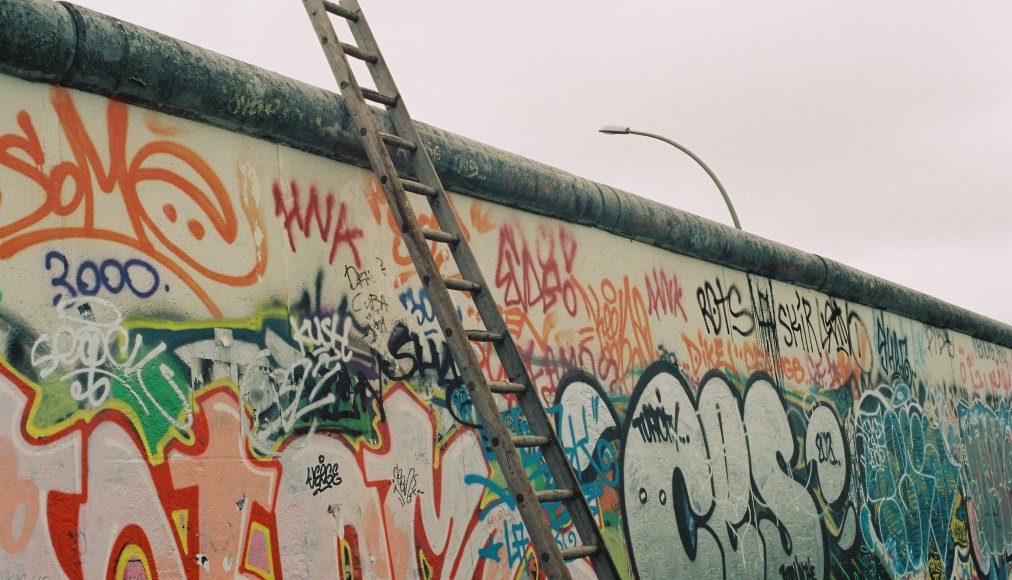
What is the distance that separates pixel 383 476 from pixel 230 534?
925 millimetres

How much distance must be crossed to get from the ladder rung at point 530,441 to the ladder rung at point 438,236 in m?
0.93

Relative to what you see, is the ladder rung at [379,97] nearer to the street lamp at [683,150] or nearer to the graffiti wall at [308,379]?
the graffiti wall at [308,379]

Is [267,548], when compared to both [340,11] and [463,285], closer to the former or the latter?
[463,285]

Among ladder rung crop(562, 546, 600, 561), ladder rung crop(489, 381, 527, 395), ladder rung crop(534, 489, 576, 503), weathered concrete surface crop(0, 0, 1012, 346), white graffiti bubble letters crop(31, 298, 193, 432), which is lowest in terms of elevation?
ladder rung crop(562, 546, 600, 561)

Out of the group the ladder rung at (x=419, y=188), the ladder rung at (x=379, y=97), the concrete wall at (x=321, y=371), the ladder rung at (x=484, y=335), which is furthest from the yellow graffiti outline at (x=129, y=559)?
the ladder rung at (x=379, y=97)

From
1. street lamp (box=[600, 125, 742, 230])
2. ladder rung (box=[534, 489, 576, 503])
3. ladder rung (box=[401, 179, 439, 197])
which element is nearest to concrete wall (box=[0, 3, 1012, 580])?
ladder rung (box=[401, 179, 439, 197])

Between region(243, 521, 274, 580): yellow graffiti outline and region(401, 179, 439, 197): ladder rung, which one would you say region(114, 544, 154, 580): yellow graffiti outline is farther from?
region(401, 179, 439, 197): ladder rung

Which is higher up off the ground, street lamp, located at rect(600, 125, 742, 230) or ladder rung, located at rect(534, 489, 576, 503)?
street lamp, located at rect(600, 125, 742, 230)

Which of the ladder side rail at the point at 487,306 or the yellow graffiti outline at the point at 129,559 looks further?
the ladder side rail at the point at 487,306

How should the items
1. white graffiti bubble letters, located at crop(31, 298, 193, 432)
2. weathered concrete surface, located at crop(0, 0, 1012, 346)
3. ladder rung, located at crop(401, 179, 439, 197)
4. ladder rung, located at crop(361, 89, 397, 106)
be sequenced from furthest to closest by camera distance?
ladder rung, located at crop(361, 89, 397, 106) → ladder rung, located at crop(401, 179, 439, 197) → weathered concrete surface, located at crop(0, 0, 1012, 346) → white graffiti bubble letters, located at crop(31, 298, 193, 432)

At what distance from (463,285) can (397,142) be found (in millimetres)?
780

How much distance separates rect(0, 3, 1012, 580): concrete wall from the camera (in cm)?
396

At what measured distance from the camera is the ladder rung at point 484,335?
491cm

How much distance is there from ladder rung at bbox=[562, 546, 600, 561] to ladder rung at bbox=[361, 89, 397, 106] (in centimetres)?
221
